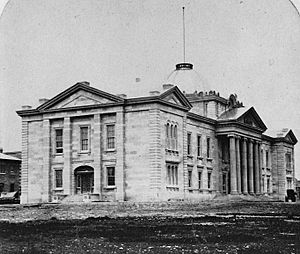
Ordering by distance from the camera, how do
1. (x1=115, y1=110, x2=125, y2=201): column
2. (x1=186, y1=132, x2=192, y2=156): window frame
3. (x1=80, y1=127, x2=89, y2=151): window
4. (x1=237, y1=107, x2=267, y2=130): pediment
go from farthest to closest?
(x1=237, y1=107, x2=267, y2=130): pediment
(x1=186, y1=132, x2=192, y2=156): window frame
(x1=80, y1=127, x2=89, y2=151): window
(x1=115, y1=110, x2=125, y2=201): column

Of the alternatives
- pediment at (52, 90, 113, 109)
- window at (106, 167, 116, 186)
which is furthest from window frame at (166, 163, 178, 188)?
pediment at (52, 90, 113, 109)

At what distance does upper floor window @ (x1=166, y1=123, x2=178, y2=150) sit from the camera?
47.8 m

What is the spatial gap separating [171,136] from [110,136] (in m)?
5.07

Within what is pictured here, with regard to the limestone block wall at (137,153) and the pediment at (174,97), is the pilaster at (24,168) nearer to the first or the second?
the limestone block wall at (137,153)

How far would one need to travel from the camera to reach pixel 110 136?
47500mm

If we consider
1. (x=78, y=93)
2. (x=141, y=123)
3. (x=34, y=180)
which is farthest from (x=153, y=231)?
(x=34, y=180)

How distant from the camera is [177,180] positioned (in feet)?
161

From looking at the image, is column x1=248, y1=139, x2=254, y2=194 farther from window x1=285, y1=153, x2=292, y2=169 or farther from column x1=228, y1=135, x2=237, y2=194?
window x1=285, y1=153, x2=292, y2=169

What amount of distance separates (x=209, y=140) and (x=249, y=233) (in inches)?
1635

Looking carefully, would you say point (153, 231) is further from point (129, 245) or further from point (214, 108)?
point (214, 108)

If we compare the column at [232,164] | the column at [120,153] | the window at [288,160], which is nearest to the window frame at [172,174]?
the column at [120,153]

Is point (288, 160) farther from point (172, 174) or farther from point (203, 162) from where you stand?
point (172, 174)

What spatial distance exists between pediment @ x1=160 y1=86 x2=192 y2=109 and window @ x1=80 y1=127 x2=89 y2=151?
712cm

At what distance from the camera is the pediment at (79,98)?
47000 millimetres
